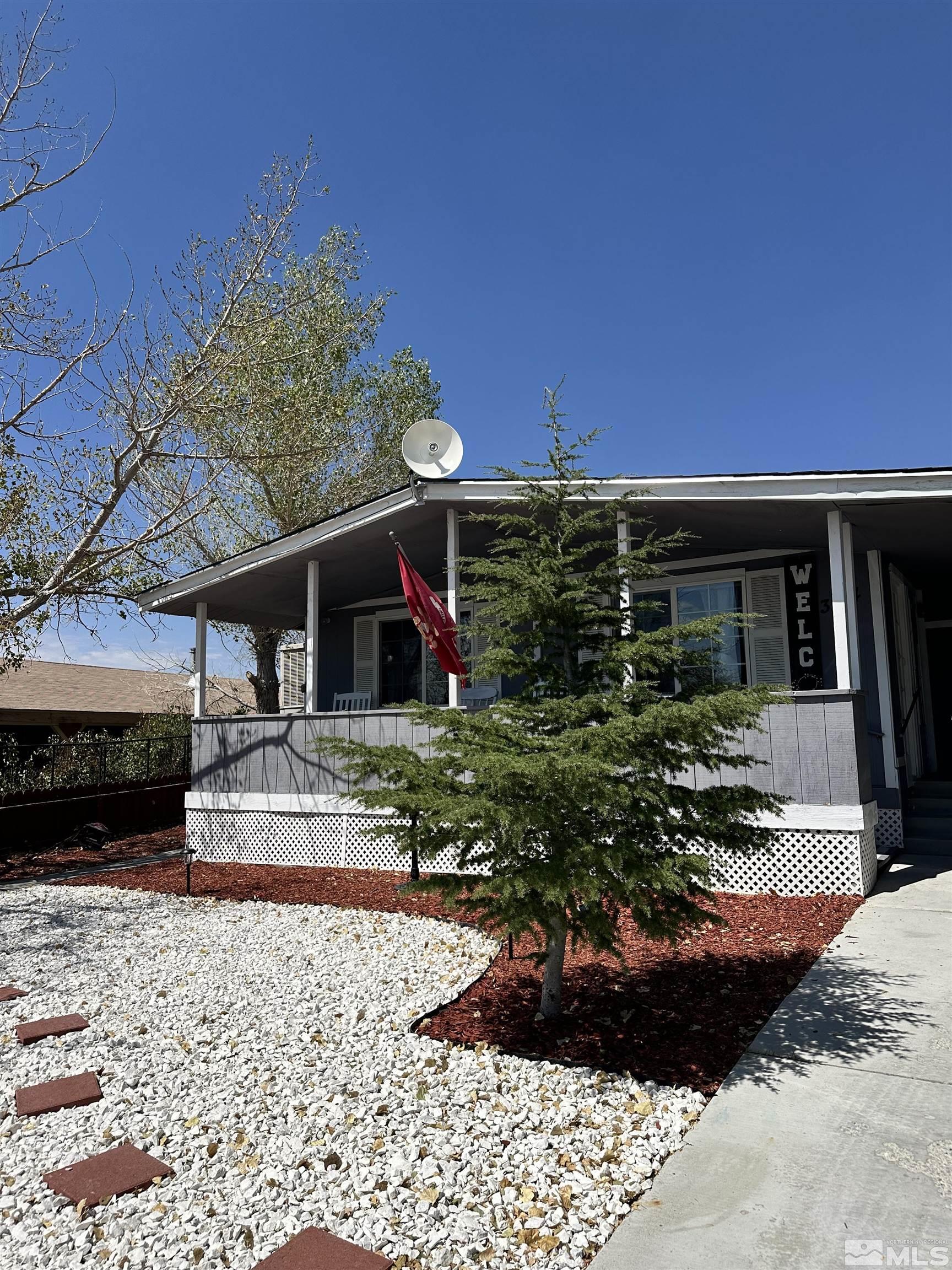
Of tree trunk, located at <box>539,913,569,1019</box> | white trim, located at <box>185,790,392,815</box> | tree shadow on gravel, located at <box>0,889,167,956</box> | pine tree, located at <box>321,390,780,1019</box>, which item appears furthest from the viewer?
white trim, located at <box>185,790,392,815</box>

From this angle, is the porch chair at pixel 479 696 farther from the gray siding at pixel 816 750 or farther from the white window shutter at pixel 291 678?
the white window shutter at pixel 291 678

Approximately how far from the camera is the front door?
1020cm

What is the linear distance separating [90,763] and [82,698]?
8.06 metres

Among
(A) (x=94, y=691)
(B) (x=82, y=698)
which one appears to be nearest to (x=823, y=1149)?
(B) (x=82, y=698)

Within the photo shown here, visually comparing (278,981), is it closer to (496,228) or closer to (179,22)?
(179,22)

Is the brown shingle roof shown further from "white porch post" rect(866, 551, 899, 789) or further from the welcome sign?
"white porch post" rect(866, 551, 899, 789)

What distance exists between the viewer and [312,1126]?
11.4 ft

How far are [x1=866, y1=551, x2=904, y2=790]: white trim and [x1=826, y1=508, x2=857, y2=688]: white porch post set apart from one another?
1386 mm

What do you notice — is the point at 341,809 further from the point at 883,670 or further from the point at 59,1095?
the point at 883,670

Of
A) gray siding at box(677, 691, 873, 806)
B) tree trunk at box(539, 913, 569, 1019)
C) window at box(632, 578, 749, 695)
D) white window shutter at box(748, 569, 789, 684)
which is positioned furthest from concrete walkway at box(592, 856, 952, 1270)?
window at box(632, 578, 749, 695)

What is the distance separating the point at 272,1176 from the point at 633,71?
44.4 ft

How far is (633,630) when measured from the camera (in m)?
4.50

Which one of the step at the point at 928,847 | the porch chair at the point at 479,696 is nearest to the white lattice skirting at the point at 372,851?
the step at the point at 928,847

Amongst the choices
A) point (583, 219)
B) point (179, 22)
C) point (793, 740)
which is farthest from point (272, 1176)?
point (583, 219)
